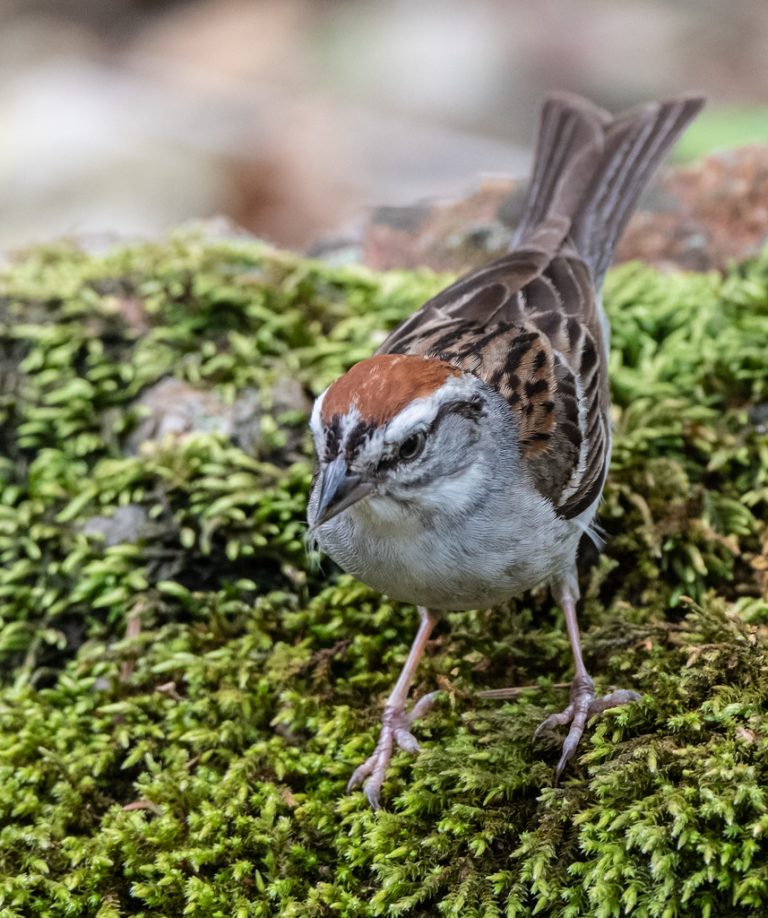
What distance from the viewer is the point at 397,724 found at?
3684 mm

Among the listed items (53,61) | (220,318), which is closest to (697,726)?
(220,318)

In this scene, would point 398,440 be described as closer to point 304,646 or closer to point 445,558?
→ point 445,558

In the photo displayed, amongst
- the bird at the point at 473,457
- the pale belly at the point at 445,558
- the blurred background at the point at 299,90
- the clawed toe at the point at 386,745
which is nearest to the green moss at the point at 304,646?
the clawed toe at the point at 386,745

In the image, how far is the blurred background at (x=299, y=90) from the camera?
10820 millimetres

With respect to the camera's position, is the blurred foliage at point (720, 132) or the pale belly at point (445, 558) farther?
the blurred foliage at point (720, 132)

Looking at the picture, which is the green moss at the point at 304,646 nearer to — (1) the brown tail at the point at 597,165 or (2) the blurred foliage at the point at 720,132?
(1) the brown tail at the point at 597,165

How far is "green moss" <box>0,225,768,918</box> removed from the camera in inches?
122

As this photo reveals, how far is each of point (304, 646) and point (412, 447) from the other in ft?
4.49

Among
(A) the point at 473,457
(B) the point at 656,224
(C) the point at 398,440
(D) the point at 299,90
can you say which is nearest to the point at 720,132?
(B) the point at 656,224

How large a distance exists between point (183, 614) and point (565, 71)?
33.1ft

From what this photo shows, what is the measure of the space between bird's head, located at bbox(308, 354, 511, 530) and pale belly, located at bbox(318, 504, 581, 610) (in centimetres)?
10

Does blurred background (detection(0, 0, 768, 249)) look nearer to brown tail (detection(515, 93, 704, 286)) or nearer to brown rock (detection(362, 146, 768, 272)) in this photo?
brown rock (detection(362, 146, 768, 272))

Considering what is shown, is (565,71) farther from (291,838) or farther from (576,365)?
(291,838)

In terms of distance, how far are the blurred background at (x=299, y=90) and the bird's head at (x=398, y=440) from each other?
720 cm
